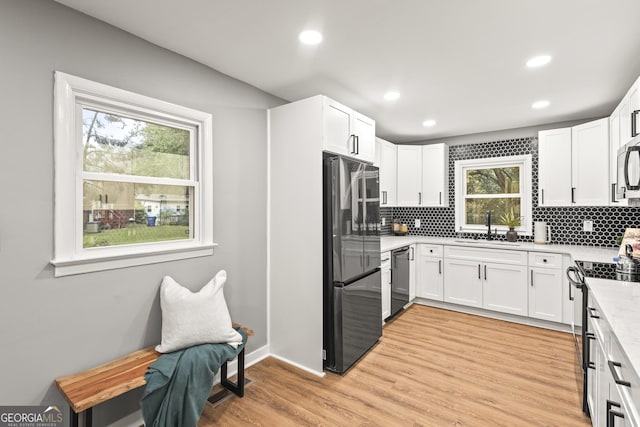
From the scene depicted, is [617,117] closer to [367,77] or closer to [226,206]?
[367,77]

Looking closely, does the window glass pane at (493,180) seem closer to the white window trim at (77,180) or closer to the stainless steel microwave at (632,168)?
the stainless steel microwave at (632,168)

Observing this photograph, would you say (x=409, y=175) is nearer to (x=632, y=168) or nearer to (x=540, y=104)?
(x=540, y=104)

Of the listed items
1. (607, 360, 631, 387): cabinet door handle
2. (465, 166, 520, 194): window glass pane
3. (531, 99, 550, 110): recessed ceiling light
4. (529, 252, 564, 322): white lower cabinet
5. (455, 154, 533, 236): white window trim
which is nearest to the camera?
(607, 360, 631, 387): cabinet door handle

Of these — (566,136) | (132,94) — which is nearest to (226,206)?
(132,94)

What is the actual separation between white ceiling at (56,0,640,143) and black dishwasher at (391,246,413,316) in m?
1.82

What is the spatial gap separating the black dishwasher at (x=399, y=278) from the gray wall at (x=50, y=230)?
229 cm

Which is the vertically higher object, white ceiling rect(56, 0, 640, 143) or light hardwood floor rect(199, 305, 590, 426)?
white ceiling rect(56, 0, 640, 143)

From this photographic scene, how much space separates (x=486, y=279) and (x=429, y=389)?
2.05m

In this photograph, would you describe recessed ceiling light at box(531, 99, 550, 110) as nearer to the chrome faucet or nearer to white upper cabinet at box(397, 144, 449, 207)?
white upper cabinet at box(397, 144, 449, 207)

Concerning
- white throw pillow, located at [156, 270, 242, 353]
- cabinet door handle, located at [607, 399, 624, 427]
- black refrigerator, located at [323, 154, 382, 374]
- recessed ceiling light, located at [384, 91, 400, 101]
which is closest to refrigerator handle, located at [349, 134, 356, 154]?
black refrigerator, located at [323, 154, 382, 374]

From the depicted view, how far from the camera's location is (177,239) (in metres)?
2.36

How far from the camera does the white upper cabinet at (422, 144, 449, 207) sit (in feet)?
15.2

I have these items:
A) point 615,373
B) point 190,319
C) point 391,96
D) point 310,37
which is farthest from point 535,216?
point 190,319

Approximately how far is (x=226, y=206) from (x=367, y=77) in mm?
1623
